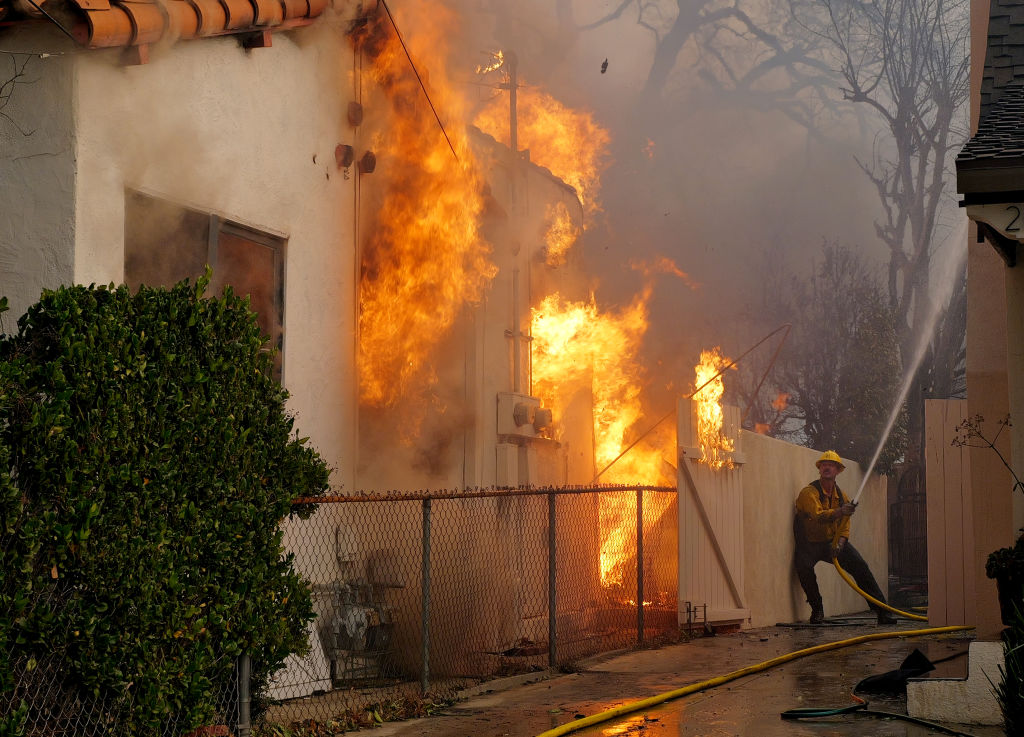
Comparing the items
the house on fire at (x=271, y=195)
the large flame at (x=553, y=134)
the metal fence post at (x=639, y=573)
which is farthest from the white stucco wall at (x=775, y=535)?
the large flame at (x=553, y=134)

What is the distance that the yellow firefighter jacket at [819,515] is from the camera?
1542 cm

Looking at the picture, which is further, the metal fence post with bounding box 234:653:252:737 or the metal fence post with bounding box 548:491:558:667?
the metal fence post with bounding box 548:491:558:667

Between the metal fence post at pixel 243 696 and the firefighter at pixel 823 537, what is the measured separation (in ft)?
33.1

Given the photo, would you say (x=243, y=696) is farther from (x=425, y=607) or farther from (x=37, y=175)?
(x=37, y=175)

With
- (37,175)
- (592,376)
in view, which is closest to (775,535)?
(592,376)

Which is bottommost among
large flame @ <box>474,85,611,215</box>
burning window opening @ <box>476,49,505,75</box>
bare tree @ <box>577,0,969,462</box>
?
burning window opening @ <box>476,49,505,75</box>

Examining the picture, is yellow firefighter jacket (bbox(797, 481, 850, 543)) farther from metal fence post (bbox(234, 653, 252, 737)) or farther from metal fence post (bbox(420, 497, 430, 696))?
metal fence post (bbox(234, 653, 252, 737))

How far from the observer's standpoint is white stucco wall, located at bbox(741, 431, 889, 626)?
47.8ft

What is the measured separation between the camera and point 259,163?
9008 mm

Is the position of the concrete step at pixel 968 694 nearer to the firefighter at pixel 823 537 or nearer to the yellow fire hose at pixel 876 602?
the yellow fire hose at pixel 876 602

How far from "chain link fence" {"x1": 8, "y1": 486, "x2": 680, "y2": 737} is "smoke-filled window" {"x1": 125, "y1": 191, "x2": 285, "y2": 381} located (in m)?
1.69

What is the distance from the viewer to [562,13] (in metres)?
34.7

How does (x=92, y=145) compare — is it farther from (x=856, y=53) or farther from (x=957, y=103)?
(x=856, y=53)

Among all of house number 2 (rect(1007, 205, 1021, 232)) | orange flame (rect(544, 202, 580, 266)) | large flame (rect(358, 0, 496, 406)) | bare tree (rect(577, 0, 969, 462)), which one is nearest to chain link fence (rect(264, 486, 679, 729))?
large flame (rect(358, 0, 496, 406))
